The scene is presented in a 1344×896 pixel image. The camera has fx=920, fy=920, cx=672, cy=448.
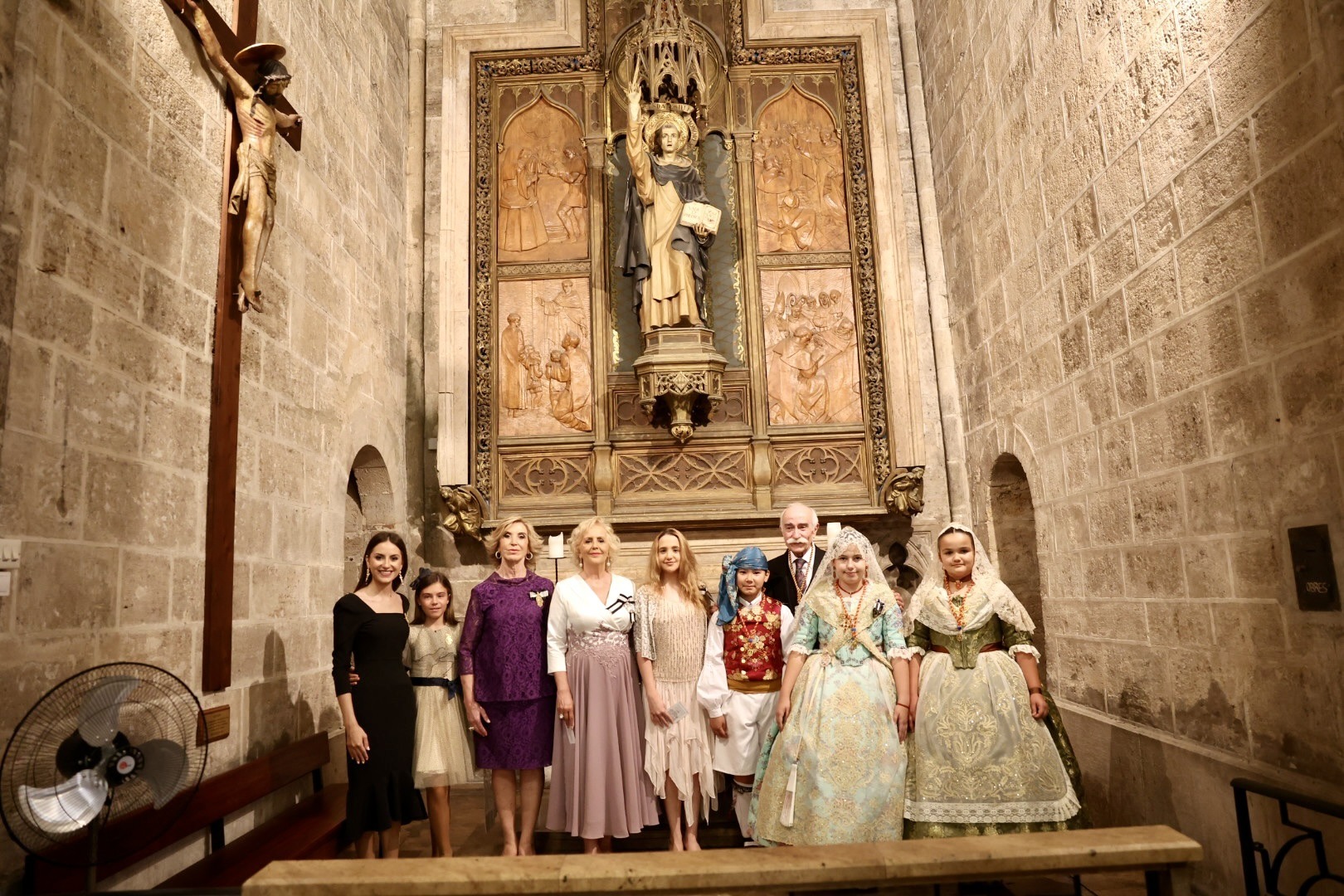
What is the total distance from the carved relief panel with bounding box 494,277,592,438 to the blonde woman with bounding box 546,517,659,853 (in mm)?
3671

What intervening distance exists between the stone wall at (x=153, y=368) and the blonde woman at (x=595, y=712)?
1.62 m

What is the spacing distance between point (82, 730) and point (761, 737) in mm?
2823

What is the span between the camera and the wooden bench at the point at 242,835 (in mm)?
3133

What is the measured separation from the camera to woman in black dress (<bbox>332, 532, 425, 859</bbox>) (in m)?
4.01

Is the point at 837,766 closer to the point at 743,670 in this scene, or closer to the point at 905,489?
the point at 743,670

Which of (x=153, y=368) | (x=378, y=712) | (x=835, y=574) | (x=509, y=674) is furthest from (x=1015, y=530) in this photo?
(x=153, y=368)

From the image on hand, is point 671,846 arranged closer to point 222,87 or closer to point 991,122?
point 222,87

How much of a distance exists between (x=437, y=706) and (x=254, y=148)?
2.99 metres

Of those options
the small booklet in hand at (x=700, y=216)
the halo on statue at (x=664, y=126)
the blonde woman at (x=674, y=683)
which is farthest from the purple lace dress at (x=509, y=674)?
the halo on statue at (x=664, y=126)

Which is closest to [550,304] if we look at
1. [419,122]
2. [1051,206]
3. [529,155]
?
[529,155]

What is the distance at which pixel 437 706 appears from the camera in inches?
172

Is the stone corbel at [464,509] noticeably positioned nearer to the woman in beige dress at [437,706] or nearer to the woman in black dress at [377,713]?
the woman in beige dress at [437,706]

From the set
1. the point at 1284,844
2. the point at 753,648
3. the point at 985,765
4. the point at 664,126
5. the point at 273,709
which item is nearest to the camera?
the point at 1284,844

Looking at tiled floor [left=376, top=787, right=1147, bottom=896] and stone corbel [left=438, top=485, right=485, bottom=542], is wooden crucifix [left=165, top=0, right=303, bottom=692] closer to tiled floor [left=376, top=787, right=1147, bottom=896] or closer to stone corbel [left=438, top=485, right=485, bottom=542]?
tiled floor [left=376, top=787, right=1147, bottom=896]
